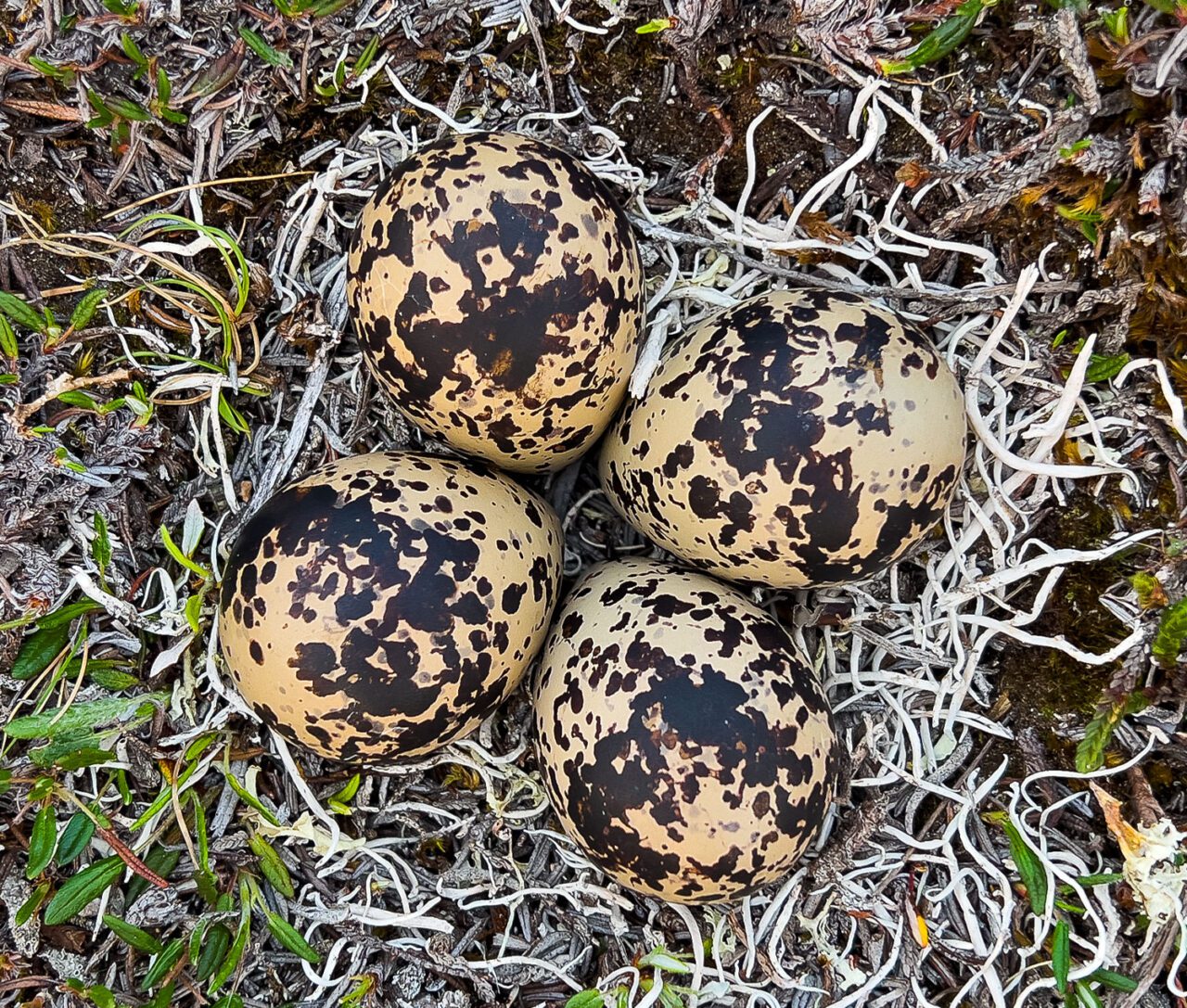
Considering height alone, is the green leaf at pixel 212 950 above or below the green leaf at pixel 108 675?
below

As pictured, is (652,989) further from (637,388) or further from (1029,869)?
(637,388)

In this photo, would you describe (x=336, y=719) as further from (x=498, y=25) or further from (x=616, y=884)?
(x=498, y=25)

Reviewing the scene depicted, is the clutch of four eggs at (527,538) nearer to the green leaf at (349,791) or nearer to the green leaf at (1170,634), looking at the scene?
the green leaf at (349,791)

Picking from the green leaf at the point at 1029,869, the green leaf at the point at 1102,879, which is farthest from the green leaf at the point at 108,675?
the green leaf at the point at 1102,879

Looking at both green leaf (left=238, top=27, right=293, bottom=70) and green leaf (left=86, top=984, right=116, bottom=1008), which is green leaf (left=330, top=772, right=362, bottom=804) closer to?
green leaf (left=86, top=984, right=116, bottom=1008)

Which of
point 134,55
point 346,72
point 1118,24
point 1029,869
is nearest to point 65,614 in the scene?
point 134,55

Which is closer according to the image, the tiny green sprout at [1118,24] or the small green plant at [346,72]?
the tiny green sprout at [1118,24]

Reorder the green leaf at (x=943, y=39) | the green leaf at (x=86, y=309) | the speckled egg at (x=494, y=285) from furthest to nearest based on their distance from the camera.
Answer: the green leaf at (x=86, y=309) → the green leaf at (x=943, y=39) → the speckled egg at (x=494, y=285)
